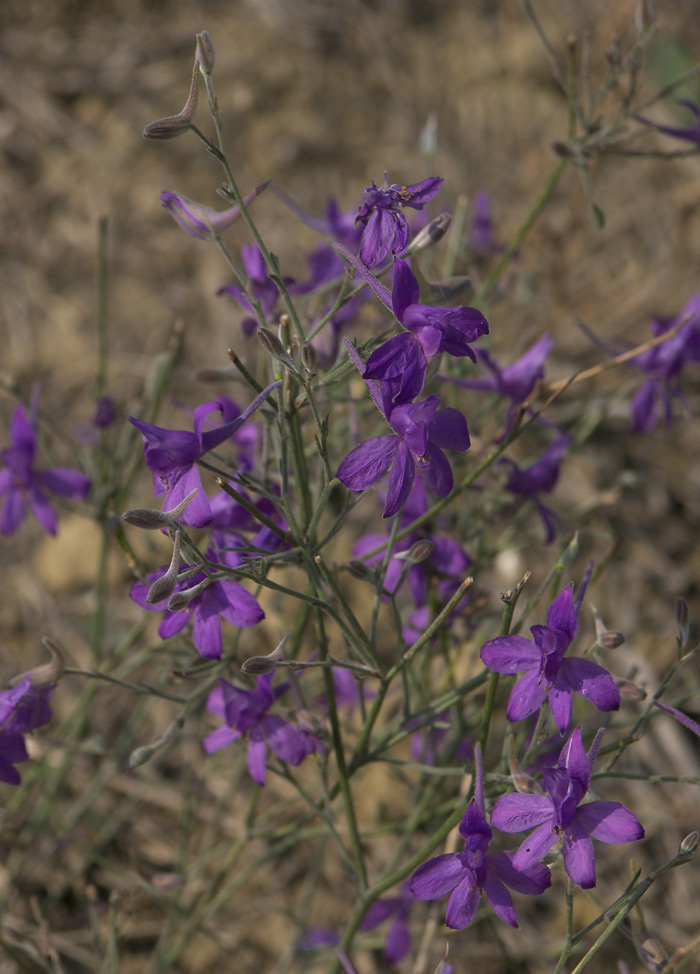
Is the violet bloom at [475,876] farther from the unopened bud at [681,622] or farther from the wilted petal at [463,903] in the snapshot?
the unopened bud at [681,622]

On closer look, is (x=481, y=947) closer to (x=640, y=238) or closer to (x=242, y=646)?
(x=242, y=646)

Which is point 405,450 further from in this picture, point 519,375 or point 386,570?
point 519,375

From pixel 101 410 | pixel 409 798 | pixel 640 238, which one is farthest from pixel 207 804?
pixel 640 238

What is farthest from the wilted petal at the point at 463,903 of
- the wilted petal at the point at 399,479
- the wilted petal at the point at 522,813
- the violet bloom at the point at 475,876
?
the wilted petal at the point at 399,479

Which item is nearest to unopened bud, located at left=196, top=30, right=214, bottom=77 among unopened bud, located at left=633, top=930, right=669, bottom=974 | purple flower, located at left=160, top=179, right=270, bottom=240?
purple flower, located at left=160, top=179, right=270, bottom=240

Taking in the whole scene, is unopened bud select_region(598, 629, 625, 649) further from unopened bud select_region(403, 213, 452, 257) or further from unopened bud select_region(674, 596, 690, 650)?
unopened bud select_region(403, 213, 452, 257)
